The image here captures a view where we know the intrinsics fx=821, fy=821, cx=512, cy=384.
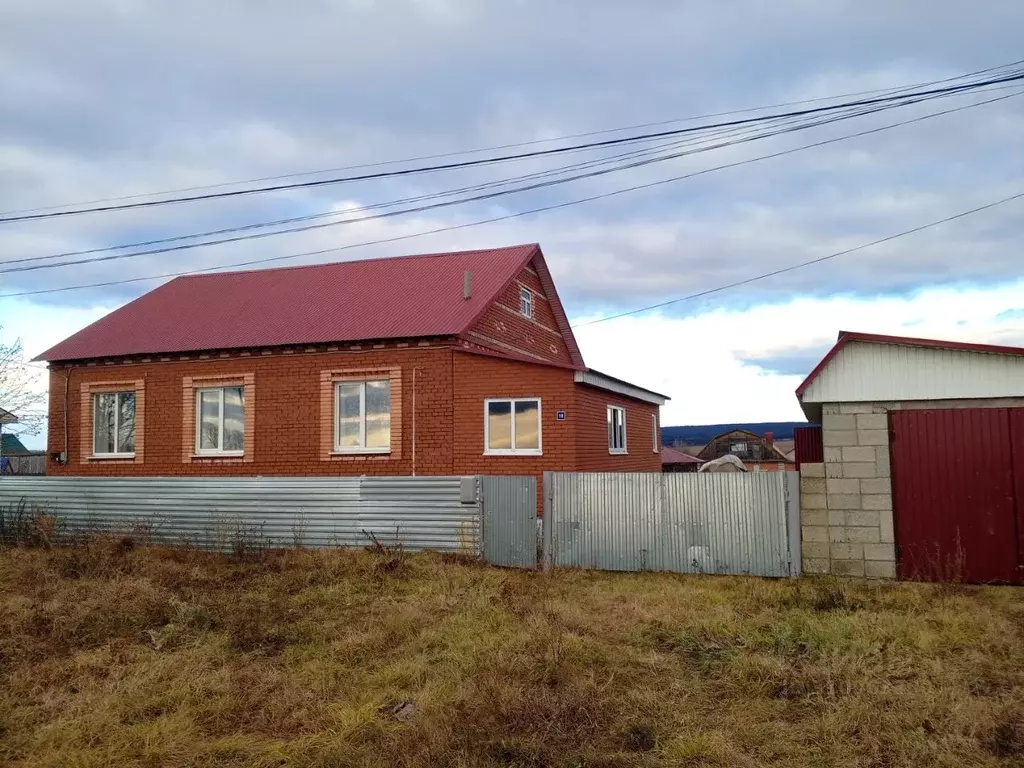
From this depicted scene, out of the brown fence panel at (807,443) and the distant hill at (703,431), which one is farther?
the distant hill at (703,431)

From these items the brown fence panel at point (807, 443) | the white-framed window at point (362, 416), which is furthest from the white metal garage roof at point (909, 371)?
the white-framed window at point (362, 416)

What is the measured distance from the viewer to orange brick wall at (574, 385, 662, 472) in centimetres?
1609

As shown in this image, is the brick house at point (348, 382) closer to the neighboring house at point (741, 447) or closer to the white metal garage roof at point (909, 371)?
the white metal garage roof at point (909, 371)

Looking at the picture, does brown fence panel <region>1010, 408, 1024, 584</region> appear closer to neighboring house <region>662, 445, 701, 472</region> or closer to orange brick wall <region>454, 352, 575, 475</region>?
orange brick wall <region>454, 352, 575, 475</region>

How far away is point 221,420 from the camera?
19250 mm

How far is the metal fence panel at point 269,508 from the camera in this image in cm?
1302

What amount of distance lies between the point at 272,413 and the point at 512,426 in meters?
5.79

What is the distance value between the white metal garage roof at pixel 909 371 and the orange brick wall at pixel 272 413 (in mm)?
8012

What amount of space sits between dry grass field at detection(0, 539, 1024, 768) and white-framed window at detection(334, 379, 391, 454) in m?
6.70

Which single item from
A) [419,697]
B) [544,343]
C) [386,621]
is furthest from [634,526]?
[544,343]

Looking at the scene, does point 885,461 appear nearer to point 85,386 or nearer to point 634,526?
point 634,526

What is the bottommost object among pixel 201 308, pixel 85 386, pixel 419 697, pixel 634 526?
pixel 419 697

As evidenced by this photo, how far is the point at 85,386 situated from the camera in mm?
20609

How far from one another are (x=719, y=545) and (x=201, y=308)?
1561cm
